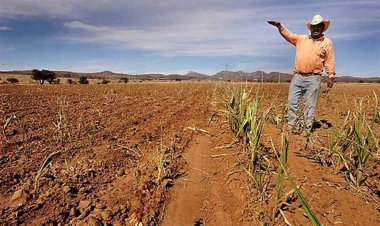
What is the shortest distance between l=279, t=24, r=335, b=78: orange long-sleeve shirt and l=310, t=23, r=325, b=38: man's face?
72 millimetres

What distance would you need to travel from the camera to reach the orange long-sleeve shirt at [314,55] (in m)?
5.46

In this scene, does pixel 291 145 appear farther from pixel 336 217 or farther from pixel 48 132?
pixel 48 132

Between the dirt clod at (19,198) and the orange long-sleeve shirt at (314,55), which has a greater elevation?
the orange long-sleeve shirt at (314,55)

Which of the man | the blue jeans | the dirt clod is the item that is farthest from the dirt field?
the man

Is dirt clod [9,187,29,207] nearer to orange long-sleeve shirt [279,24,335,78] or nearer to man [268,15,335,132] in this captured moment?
man [268,15,335,132]

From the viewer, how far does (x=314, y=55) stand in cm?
550

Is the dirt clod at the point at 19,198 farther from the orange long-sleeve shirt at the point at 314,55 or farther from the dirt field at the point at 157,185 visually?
the orange long-sleeve shirt at the point at 314,55

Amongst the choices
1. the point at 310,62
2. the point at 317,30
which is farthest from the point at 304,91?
the point at 317,30

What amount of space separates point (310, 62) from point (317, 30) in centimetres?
52

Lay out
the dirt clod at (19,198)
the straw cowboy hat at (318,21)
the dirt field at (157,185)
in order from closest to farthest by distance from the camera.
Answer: the dirt field at (157,185) → the dirt clod at (19,198) → the straw cowboy hat at (318,21)

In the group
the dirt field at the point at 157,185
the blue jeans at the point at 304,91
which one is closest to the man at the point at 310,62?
the blue jeans at the point at 304,91

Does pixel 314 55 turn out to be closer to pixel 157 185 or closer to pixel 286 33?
pixel 286 33

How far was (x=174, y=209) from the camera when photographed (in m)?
2.79

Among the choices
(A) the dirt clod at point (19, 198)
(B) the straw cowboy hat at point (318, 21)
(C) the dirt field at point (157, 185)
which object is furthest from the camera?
(B) the straw cowboy hat at point (318, 21)
